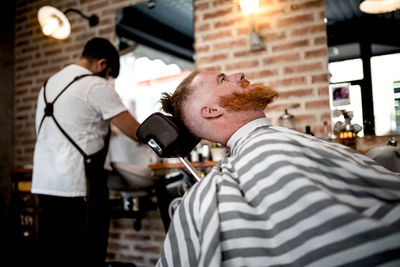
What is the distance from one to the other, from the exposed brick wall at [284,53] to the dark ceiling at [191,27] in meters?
0.10

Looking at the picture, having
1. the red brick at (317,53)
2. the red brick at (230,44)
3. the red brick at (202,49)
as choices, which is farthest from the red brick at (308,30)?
the red brick at (202,49)

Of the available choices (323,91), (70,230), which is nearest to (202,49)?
(323,91)

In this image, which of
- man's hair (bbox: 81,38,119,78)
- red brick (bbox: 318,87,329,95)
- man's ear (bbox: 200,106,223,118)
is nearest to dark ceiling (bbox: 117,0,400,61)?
red brick (bbox: 318,87,329,95)

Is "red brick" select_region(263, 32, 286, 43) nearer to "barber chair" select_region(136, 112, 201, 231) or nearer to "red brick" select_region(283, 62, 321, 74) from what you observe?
"red brick" select_region(283, 62, 321, 74)

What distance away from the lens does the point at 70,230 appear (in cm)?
173

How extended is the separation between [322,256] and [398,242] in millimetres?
152

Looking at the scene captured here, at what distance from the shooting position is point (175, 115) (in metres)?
1.25

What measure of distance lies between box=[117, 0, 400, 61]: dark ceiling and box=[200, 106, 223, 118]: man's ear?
1424 mm

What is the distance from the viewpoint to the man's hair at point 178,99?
3.98ft

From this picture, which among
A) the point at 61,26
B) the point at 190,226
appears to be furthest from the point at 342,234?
the point at 61,26

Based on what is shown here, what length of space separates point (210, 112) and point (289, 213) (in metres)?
0.52

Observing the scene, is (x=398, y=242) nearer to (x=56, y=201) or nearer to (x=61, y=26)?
(x=56, y=201)

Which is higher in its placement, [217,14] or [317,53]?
[217,14]

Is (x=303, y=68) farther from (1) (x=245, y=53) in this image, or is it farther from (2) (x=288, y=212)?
(2) (x=288, y=212)
